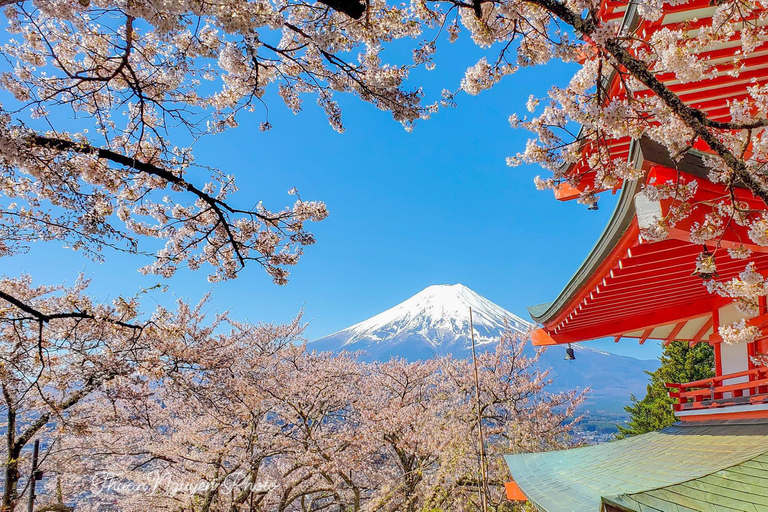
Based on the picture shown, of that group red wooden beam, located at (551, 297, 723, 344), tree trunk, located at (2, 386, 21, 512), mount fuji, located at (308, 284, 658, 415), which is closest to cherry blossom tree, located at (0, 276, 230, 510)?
tree trunk, located at (2, 386, 21, 512)

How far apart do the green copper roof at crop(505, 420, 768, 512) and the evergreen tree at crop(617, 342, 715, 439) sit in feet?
39.4

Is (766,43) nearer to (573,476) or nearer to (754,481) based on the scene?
(754,481)

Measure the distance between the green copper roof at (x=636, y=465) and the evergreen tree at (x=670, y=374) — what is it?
39.4ft

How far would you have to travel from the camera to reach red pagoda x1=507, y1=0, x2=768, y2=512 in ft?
6.35

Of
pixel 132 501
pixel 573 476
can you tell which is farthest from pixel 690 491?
pixel 132 501

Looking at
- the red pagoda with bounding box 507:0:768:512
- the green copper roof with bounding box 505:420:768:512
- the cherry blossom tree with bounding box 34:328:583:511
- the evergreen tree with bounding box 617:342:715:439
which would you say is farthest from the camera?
the evergreen tree with bounding box 617:342:715:439

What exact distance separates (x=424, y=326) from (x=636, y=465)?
230 feet

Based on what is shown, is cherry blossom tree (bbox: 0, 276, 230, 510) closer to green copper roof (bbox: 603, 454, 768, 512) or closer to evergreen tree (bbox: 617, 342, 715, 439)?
green copper roof (bbox: 603, 454, 768, 512)

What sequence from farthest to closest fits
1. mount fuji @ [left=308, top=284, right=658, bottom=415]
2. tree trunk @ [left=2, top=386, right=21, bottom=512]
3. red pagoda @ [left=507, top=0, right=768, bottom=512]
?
mount fuji @ [left=308, top=284, right=658, bottom=415], tree trunk @ [left=2, top=386, right=21, bottom=512], red pagoda @ [left=507, top=0, right=768, bottom=512]

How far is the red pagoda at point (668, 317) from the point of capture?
6.35 feet

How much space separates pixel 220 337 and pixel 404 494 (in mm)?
5623

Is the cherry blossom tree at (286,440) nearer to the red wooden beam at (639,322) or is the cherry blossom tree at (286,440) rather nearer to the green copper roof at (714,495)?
the red wooden beam at (639,322)

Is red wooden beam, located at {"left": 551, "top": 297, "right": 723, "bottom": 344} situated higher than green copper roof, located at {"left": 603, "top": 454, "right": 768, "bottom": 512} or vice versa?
red wooden beam, located at {"left": 551, "top": 297, "right": 723, "bottom": 344}

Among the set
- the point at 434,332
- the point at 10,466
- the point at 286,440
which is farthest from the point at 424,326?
the point at 10,466
